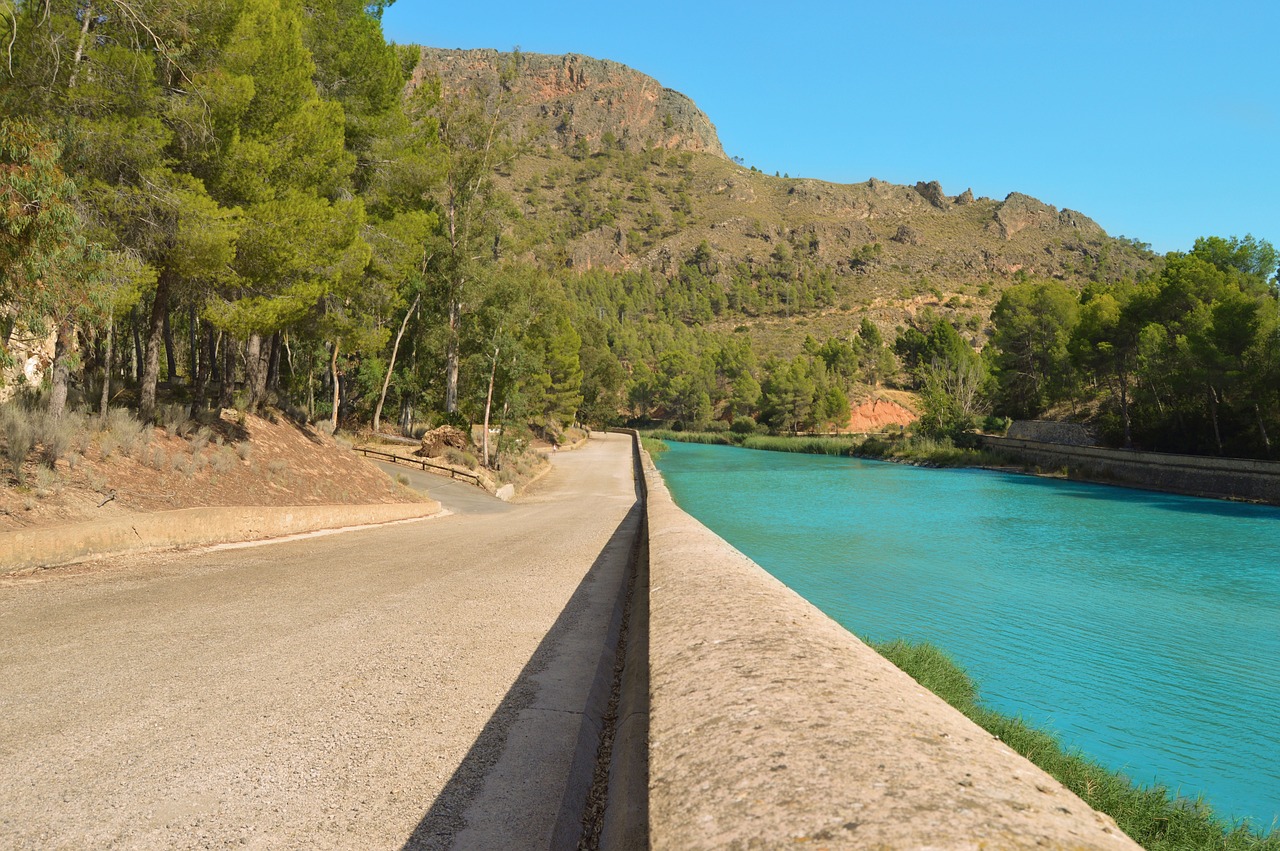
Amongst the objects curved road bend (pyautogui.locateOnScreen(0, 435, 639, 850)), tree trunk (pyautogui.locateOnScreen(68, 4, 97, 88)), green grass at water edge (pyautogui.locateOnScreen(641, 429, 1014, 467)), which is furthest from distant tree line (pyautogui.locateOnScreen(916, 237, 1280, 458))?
tree trunk (pyautogui.locateOnScreen(68, 4, 97, 88))

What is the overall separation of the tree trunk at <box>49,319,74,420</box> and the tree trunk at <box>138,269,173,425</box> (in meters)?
2.13

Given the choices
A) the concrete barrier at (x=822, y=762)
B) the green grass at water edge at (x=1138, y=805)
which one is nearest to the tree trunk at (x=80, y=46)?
the concrete barrier at (x=822, y=762)

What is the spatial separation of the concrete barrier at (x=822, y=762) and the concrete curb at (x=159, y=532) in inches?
309

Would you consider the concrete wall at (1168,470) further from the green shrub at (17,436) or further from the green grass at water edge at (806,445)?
the green shrub at (17,436)

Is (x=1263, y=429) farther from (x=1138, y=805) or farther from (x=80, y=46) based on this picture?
(x=80, y=46)

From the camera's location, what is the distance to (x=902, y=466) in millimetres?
59719

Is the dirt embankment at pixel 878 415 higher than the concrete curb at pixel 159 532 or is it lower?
higher

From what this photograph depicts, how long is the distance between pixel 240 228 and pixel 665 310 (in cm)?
13726

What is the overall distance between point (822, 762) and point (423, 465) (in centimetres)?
2675

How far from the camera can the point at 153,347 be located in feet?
47.5

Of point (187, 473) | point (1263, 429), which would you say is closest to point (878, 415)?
point (1263, 429)

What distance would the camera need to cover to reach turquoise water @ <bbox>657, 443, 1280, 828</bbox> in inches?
349

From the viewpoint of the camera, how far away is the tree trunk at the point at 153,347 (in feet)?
45.0

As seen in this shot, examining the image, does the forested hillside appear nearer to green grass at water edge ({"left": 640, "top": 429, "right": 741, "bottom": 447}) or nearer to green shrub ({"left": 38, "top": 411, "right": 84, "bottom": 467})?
green shrub ({"left": 38, "top": 411, "right": 84, "bottom": 467})
